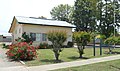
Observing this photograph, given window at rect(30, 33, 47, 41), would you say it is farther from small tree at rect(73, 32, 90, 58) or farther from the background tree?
the background tree

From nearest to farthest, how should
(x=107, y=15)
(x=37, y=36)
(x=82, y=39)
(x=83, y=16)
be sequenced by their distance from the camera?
1. (x=82, y=39)
2. (x=37, y=36)
3. (x=107, y=15)
4. (x=83, y=16)

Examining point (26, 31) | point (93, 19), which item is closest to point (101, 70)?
point (26, 31)

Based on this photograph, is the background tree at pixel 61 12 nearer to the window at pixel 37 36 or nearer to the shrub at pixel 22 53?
the window at pixel 37 36

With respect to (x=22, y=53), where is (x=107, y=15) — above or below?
above

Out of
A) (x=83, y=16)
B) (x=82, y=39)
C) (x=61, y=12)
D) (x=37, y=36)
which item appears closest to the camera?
(x=82, y=39)

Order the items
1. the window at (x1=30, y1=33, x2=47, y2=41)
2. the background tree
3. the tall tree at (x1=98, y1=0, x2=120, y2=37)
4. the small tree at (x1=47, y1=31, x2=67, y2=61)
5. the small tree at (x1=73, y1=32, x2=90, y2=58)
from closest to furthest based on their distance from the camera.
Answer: the small tree at (x1=47, y1=31, x2=67, y2=61) < the small tree at (x1=73, y1=32, x2=90, y2=58) < the window at (x1=30, y1=33, x2=47, y2=41) < the tall tree at (x1=98, y1=0, x2=120, y2=37) < the background tree

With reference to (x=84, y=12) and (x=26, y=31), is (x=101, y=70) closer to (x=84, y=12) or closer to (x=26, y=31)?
(x=26, y=31)

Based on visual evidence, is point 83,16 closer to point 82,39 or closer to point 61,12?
point 61,12

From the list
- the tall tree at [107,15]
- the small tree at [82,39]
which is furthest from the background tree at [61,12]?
the small tree at [82,39]

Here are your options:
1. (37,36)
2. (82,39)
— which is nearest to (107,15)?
(37,36)

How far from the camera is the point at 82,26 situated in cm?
5741

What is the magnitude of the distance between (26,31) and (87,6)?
3107cm

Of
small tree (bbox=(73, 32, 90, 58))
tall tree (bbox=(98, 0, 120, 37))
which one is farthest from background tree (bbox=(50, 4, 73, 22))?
small tree (bbox=(73, 32, 90, 58))

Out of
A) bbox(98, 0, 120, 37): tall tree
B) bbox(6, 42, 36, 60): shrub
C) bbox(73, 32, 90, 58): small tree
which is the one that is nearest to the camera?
bbox(6, 42, 36, 60): shrub
